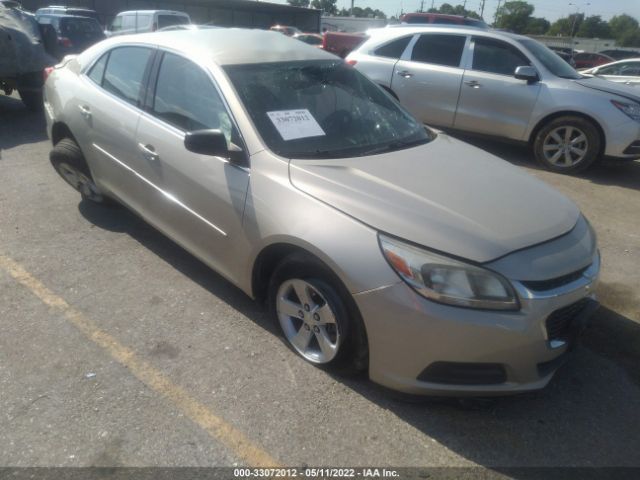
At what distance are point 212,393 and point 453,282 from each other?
133 centimetres

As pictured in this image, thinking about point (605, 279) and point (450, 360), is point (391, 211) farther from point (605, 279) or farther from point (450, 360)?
point (605, 279)

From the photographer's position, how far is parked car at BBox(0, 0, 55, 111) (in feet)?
25.2

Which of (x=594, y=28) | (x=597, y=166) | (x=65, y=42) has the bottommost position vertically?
(x=594, y=28)

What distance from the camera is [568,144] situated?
6.38m

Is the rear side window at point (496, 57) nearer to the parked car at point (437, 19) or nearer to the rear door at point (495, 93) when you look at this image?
the rear door at point (495, 93)

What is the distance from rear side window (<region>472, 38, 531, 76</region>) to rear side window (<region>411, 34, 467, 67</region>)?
24 centimetres

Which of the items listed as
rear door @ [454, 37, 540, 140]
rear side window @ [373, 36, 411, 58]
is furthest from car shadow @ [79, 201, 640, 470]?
rear side window @ [373, 36, 411, 58]

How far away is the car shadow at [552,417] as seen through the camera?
7.55ft

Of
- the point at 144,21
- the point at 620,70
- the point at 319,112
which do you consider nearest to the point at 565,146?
the point at 319,112

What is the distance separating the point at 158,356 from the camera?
9.19ft

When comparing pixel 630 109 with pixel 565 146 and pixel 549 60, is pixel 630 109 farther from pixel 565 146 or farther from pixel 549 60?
pixel 549 60

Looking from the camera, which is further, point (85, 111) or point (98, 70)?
point (98, 70)

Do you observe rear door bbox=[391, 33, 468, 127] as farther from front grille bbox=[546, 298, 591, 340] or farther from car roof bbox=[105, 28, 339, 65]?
front grille bbox=[546, 298, 591, 340]

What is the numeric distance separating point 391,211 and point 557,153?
5.00 m
